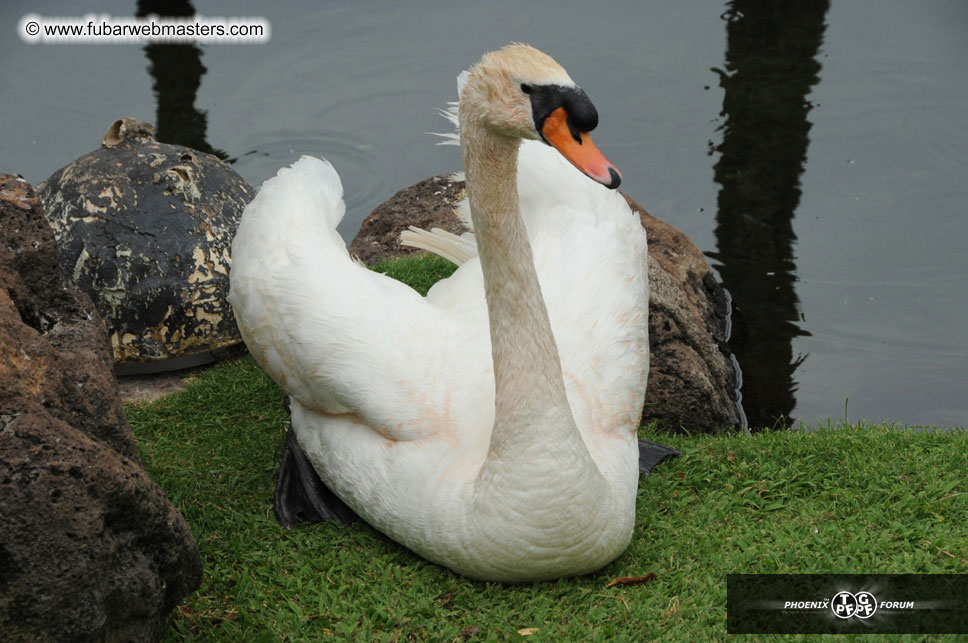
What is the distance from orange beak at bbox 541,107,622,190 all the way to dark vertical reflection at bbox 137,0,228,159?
6.55m

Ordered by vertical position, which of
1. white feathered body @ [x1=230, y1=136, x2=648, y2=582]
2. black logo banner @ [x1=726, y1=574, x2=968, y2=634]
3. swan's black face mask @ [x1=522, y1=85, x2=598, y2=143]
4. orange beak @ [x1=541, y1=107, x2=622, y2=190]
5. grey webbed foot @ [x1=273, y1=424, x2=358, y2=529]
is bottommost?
grey webbed foot @ [x1=273, y1=424, x2=358, y2=529]

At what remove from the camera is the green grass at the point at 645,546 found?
11.4 feet

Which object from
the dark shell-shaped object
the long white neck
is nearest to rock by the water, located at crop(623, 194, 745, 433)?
the long white neck

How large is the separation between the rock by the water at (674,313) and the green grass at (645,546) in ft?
1.28

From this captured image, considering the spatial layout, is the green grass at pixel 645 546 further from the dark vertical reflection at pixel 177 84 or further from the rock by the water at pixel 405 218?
the dark vertical reflection at pixel 177 84

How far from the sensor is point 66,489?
2.70m

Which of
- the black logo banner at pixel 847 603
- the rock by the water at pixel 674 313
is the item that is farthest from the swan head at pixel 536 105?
the rock by the water at pixel 674 313

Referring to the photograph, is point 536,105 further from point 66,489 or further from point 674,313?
point 674,313

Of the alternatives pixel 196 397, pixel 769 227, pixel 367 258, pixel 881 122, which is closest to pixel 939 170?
pixel 881 122

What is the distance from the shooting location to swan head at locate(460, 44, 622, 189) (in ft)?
9.70

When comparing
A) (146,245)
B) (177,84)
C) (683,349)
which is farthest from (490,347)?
(177,84)

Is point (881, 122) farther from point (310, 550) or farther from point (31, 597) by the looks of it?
point (31, 597)

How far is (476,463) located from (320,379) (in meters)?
0.66

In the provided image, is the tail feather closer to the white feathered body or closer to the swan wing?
the white feathered body
